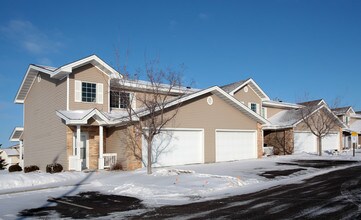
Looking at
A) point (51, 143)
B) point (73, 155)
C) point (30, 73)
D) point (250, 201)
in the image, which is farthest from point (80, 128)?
point (250, 201)

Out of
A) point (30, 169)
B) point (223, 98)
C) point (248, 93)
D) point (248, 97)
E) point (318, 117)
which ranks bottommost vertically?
point (30, 169)

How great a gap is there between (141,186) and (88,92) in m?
9.96

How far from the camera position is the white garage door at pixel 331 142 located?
35438 millimetres

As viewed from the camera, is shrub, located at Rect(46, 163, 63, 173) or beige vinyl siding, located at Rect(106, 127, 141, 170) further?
beige vinyl siding, located at Rect(106, 127, 141, 170)

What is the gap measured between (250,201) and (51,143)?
15.4 metres

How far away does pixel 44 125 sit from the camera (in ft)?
76.7

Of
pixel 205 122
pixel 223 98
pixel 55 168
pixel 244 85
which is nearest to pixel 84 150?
pixel 55 168

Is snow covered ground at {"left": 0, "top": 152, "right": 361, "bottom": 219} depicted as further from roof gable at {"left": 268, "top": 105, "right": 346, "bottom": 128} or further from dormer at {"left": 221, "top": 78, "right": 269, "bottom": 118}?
dormer at {"left": 221, "top": 78, "right": 269, "bottom": 118}

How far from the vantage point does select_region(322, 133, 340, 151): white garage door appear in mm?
35438

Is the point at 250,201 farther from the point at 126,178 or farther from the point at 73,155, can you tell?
the point at 73,155

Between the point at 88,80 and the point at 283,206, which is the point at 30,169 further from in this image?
the point at 283,206

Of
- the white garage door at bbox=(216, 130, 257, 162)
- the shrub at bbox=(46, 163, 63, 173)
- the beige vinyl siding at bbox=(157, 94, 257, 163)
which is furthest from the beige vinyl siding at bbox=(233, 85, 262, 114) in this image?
the shrub at bbox=(46, 163, 63, 173)

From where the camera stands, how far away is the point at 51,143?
22141 millimetres

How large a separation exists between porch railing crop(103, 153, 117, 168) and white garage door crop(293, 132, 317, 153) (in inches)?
724
